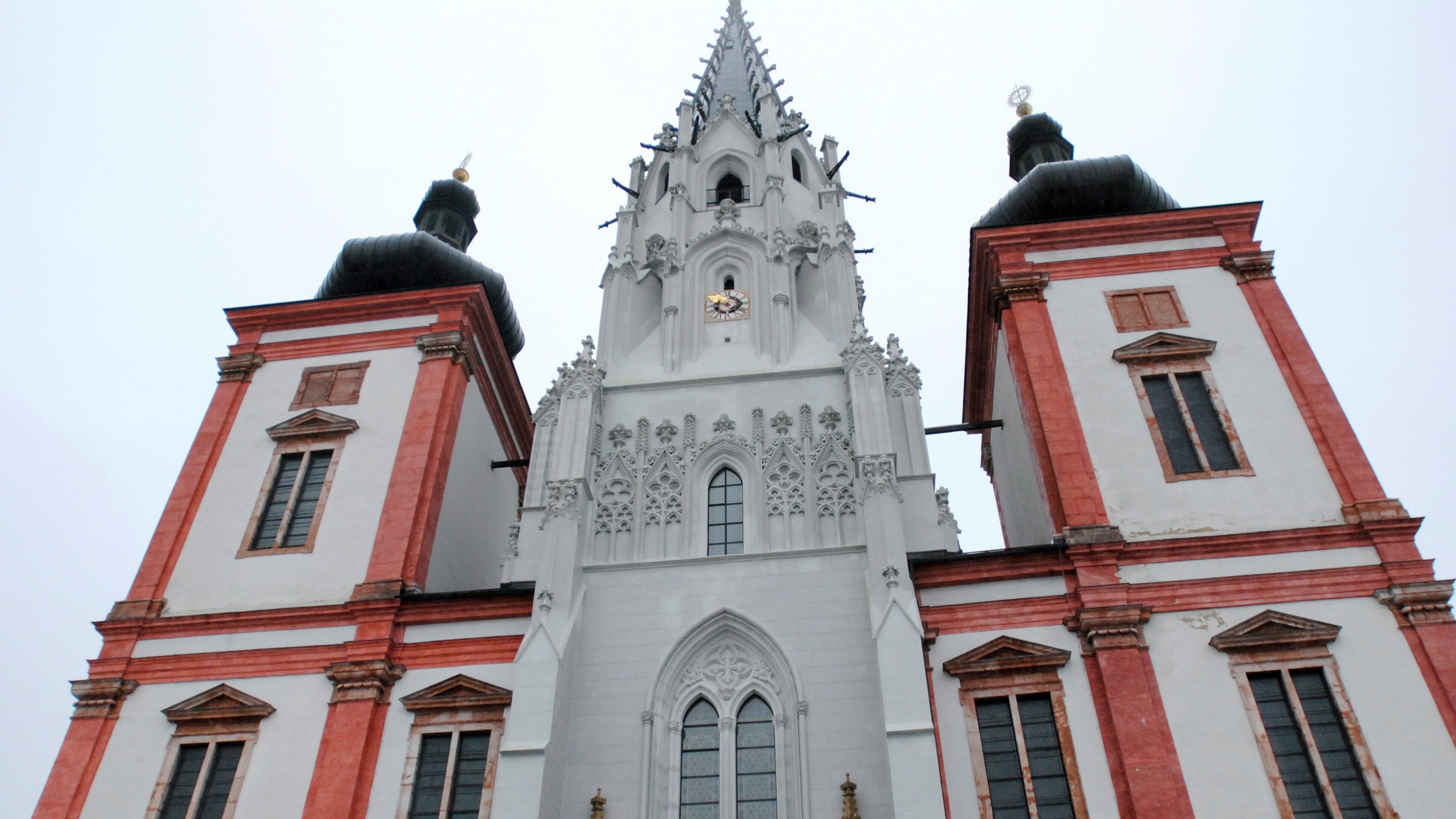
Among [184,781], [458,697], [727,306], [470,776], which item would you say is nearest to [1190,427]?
[727,306]

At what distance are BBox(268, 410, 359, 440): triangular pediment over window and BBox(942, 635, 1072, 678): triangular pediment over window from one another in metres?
10.6

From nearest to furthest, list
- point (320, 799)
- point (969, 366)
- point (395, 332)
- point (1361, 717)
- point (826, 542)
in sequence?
point (1361, 717) → point (320, 799) → point (826, 542) → point (395, 332) → point (969, 366)

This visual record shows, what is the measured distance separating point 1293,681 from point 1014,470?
7.25m

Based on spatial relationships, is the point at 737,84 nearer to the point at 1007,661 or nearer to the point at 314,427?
the point at 314,427

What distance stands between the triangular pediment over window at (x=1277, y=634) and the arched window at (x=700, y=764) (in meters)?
6.36

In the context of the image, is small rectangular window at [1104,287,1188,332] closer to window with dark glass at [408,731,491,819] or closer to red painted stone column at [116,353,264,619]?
window with dark glass at [408,731,491,819]

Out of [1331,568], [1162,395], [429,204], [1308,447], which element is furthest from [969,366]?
[429,204]

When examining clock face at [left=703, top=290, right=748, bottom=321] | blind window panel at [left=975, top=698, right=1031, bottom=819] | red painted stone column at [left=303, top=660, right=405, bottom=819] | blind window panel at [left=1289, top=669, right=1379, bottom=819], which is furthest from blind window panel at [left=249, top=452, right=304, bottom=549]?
blind window panel at [left=1289, top=669, right=1379, bottom=819]

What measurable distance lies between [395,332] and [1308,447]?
1502cm

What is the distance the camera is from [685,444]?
1733 cm

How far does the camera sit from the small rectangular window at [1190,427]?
53.2ft

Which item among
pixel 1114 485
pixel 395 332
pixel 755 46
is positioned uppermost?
pixel 755 46

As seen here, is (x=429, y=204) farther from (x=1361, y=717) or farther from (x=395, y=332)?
(x=1361, y=717)

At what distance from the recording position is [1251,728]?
13.4 meters
